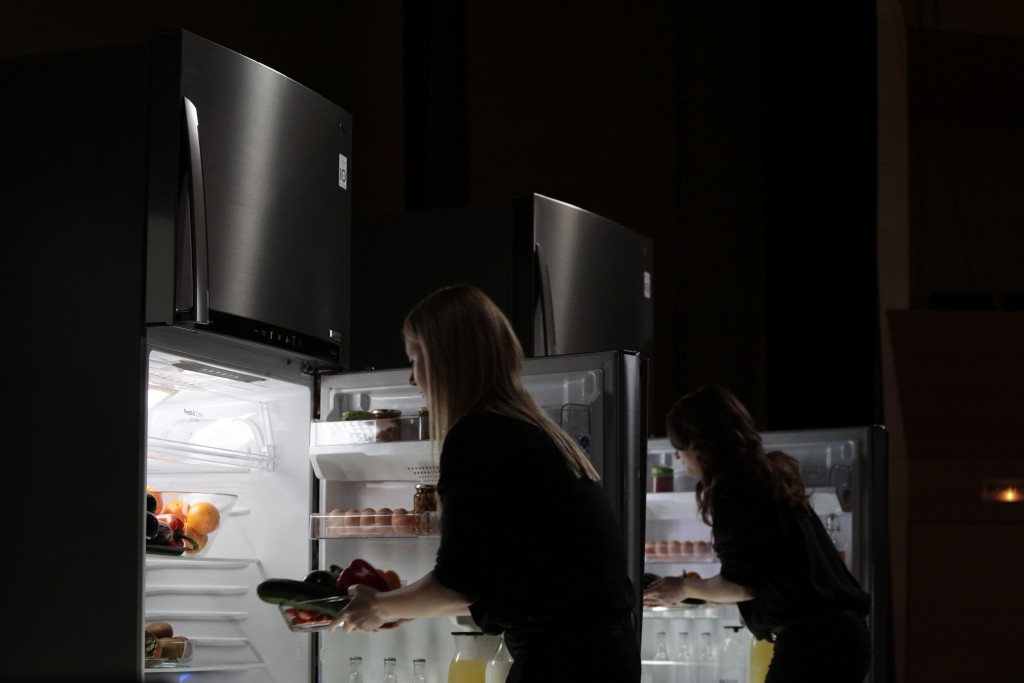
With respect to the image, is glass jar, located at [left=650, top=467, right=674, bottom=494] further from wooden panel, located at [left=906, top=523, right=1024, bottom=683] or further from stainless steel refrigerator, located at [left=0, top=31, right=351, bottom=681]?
wooden panel, located at [left=906, top=523, right=1024, bottom=683]

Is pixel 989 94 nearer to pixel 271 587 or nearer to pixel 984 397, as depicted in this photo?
pixel 984 397

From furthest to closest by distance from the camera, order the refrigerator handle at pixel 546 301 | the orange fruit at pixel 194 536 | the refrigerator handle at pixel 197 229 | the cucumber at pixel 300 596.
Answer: the refrigerator handle at pixel 546 301 < the orange fruit at pixel 194 536 < the cucumber at pixel 300 596 < the refrigerator handle at pixel 197 229

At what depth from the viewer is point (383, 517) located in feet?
9.98

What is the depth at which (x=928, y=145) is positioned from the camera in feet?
21.8

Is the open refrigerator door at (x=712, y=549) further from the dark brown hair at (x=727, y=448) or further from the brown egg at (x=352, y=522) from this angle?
the brown egg at (x=352, y=522)

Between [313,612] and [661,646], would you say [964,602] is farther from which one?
[313,612]

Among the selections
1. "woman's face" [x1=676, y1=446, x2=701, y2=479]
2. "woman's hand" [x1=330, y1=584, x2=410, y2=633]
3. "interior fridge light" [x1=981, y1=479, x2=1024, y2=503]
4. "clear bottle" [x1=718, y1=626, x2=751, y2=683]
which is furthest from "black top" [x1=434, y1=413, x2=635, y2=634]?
"interior fridge light" [x1=981, y1=479, x2=1024, y2=503]

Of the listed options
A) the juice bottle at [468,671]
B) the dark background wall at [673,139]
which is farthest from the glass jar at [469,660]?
the dark background wall at [673,139]

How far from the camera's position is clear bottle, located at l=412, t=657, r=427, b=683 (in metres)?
3.10

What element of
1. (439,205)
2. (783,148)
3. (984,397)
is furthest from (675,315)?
(439,205)

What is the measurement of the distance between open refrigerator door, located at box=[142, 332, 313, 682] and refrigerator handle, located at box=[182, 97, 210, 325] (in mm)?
535

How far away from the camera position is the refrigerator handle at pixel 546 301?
3.53m

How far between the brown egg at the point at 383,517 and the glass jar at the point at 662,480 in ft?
5.14

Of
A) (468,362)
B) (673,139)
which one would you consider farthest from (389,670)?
(673,139)
